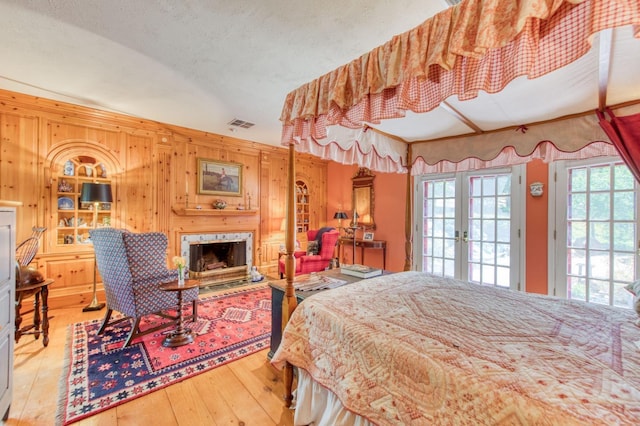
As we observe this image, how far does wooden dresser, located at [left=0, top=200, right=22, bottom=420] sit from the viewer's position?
154 centimetres

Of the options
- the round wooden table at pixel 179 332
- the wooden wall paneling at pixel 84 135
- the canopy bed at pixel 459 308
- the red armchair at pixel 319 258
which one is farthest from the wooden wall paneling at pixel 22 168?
the canopy bed at pixel 459 308

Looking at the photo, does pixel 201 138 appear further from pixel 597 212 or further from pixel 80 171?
pixel 597 212

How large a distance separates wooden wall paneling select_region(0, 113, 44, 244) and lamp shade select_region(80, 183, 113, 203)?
542 mm

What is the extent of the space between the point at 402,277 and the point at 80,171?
4.45 m

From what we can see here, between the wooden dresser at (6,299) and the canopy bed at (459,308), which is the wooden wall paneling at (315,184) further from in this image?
the wooden dresser at (6,299)

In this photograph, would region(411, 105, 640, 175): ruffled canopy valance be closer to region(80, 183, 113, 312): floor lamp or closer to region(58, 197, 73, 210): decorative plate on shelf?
region(80, 183, 113, 312): floor lamp

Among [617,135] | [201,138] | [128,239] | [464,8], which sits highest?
[201,138]

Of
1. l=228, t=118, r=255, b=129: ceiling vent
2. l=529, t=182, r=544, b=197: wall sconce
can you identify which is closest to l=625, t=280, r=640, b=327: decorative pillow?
l=529, t=182, r=544, b=197: wall sconce

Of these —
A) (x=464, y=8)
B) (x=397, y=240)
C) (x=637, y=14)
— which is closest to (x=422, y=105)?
(x=464, y=8)

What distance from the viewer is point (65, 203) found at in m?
3.61

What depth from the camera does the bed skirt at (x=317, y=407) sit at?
1354 millimetres

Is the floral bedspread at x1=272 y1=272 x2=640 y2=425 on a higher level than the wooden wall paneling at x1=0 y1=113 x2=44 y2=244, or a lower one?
lower

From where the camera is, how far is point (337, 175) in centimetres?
648

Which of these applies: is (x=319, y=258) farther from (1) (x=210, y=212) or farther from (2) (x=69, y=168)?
(2) (x=69, y=168)
